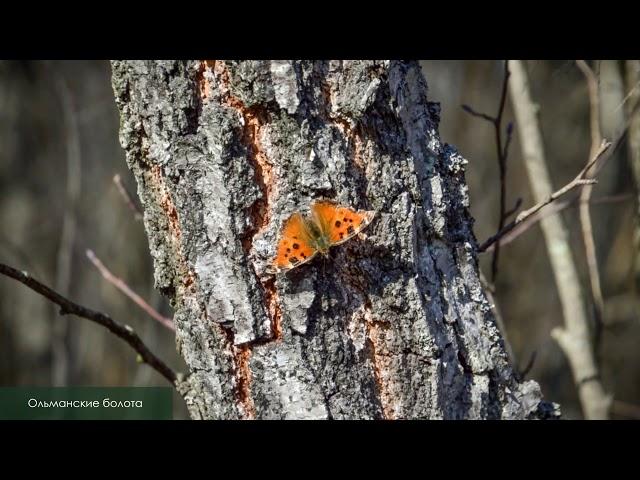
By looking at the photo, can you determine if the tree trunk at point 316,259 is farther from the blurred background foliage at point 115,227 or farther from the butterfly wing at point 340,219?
the blurred background foliage at point 115,227

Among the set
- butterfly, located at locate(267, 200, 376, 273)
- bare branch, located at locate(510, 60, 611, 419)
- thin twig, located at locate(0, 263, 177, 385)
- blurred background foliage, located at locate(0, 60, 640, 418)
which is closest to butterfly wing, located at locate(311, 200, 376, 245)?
butterfly, located at locate(267, 200, 376, 273)

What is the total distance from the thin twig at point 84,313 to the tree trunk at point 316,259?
302 millimetres

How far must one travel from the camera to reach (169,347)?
539 centimetres

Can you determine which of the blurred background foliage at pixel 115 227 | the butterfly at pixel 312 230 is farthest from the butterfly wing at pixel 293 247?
the blurred background foliage at pixel 115 227

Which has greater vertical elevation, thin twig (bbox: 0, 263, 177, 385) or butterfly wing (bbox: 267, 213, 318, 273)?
thin twig (bbox: 0, 263, 177, 385)

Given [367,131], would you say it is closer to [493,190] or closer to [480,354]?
[480,354]

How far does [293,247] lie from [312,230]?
0.22 feet

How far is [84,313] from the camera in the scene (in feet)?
4.95

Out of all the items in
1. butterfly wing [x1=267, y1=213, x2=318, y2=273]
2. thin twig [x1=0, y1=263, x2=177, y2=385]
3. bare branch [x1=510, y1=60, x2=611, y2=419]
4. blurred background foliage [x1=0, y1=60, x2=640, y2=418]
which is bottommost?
butterfly wing [x1=267, y1=213, x2=318, y2=273]

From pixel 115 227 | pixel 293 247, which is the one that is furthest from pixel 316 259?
pixel 115 227

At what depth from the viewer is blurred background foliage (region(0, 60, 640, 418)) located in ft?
17.0

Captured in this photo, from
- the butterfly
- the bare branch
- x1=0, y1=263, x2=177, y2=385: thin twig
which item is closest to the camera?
the butterfly

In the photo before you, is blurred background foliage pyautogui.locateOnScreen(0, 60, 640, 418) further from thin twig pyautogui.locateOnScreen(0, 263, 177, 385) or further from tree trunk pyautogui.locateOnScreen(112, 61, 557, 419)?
tree trunk pyautogui.locateOnScreen(112, 61, 557, 419)

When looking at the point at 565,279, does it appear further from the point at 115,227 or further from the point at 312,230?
the point at 115,227
